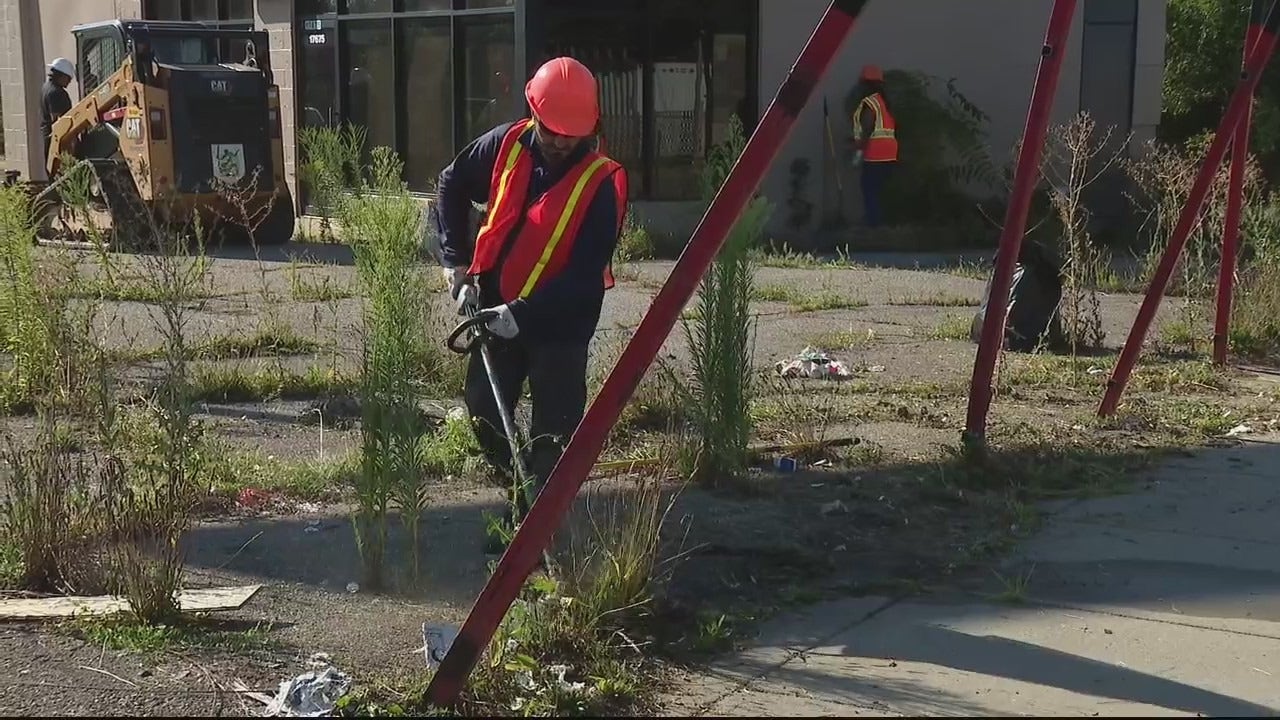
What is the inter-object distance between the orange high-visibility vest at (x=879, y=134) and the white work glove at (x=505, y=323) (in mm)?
13387

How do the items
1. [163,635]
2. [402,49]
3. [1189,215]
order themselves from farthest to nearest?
[402,49]
[1189,215]
[163,635]

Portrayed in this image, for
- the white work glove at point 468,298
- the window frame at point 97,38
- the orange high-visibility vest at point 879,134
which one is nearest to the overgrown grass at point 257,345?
the white work glove at point 468,298

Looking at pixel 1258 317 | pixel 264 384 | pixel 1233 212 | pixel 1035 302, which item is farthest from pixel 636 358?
pixel 1258 317

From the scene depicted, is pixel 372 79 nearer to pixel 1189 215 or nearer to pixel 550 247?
pixel 1189 215

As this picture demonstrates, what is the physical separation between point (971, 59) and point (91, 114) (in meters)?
10.5

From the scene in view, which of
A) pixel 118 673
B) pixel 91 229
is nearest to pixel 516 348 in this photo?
pixel 118 673

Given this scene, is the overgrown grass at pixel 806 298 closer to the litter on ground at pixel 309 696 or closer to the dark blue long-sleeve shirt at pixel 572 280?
the dark blue long-sleeve shirt at pixel 572 280

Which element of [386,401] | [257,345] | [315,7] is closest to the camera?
[386,401]

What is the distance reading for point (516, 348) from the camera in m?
6.00

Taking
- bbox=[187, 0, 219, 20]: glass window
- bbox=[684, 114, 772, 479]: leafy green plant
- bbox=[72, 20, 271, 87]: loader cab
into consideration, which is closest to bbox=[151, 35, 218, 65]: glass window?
bbox=[72, 20, 271, 87]: loader cab

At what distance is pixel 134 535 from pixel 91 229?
268cm

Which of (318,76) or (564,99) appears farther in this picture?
(318,76)

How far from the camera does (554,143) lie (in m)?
5.73

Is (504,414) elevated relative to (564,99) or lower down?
lower down
